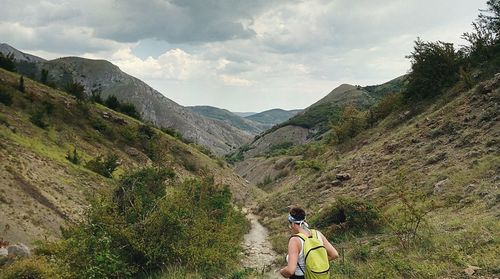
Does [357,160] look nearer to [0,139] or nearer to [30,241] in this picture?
[30,241]

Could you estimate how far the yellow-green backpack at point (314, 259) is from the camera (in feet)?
17.1

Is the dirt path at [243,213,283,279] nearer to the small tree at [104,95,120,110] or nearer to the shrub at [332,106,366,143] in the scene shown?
the shrub at [332,106,366,143]

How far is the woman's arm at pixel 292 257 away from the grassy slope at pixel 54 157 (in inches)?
448

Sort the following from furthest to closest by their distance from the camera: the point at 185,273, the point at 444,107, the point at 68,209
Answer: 1. the point at 444,107
2. the point at 68,209
3. the point at 185,273

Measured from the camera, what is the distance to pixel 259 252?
68.0ft

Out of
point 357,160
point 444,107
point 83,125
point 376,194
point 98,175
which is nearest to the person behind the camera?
point 376,194

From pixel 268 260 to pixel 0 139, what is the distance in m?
18.7

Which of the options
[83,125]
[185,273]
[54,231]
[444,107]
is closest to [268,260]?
[185,273]

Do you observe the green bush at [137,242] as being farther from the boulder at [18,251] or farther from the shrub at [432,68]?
the shrub at [432,68]

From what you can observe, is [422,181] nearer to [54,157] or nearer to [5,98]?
[54,157]

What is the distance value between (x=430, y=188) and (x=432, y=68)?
16.0 metres

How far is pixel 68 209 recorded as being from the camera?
21.3 metres

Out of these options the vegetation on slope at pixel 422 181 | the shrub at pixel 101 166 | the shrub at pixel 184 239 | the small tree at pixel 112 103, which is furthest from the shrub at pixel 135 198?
the small tree at pixel 112 103

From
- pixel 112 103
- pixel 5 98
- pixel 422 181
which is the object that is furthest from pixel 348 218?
pixel 112 103
